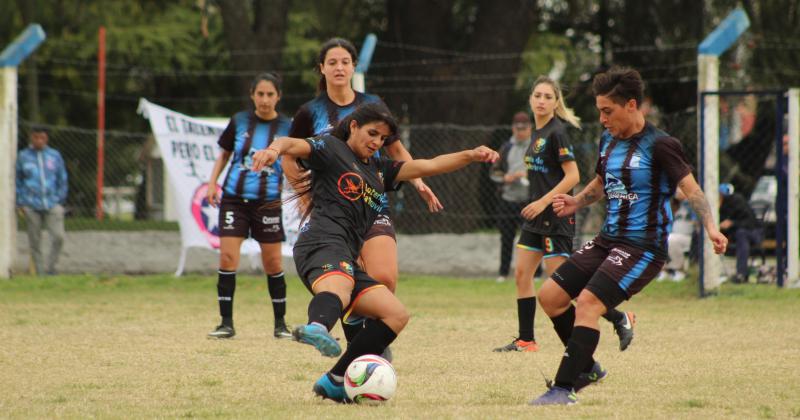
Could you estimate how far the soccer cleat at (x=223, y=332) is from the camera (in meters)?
9.04

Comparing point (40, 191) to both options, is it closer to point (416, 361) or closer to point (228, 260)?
point (228, 260)

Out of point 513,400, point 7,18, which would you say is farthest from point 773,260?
point 7,18

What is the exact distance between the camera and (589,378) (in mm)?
6199

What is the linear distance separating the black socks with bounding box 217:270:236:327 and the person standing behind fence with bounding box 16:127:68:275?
607cm

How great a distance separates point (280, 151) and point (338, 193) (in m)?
0.45

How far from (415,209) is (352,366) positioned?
1224cm

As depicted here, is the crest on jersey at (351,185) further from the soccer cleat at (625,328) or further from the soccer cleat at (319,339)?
the soccer cleat at (625,328)

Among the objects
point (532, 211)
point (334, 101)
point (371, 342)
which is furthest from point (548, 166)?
point (371, 342)

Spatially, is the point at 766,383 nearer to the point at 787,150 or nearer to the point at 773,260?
the point at 787,150

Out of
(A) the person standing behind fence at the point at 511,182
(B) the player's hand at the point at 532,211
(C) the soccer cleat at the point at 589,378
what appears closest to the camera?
(C) the soccer cleat at the point at 589,378

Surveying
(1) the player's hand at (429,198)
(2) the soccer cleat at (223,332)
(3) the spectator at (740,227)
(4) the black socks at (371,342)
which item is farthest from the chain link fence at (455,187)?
(4) the black socks at (371,342)

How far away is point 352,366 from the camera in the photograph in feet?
18.8

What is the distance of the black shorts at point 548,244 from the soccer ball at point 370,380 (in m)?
3.11

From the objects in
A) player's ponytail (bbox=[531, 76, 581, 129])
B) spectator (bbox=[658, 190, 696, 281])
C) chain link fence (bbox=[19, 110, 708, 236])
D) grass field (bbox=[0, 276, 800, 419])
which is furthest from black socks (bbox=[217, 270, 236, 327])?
spectator (bbox=[658, 190, 696, 281])
